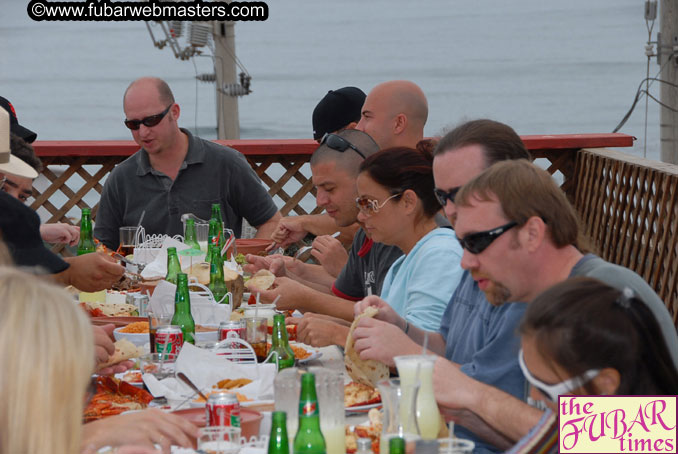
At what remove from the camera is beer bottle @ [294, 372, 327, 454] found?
147 centimetres

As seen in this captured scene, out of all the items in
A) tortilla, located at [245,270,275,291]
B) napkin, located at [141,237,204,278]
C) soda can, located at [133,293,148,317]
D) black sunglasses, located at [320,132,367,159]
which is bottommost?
soda can, located at [133,293,148,317]

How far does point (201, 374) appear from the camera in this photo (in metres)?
2.09

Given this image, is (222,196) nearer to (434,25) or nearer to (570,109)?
(570,109)

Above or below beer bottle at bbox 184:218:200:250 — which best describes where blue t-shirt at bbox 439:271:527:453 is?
below

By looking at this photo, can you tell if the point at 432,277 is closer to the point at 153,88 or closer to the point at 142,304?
the point at 142,304

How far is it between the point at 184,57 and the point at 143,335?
24.4 ft

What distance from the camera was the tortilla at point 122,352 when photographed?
227cm

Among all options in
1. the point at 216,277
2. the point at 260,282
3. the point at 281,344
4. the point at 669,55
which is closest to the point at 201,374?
the point at 281,344

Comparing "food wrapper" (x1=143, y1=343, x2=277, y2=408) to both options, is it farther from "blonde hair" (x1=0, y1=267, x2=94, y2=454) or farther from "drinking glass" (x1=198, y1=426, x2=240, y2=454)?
"blonde hair" (x1=0, y1=267, x2=94, y2=454)

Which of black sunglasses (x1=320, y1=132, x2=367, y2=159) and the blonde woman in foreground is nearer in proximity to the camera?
the blonde woman in foreground

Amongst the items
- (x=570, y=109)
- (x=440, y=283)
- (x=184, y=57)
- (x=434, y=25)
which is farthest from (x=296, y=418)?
(x=434, y=25)

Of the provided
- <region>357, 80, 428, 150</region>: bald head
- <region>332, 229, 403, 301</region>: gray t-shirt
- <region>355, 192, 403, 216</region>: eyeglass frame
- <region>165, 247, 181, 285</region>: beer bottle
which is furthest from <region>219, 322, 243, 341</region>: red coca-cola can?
<region>357, 80, 428, 150</region>: bald head

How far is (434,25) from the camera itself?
243 feet

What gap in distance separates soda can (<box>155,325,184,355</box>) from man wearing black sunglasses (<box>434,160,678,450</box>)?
2.54 ft
